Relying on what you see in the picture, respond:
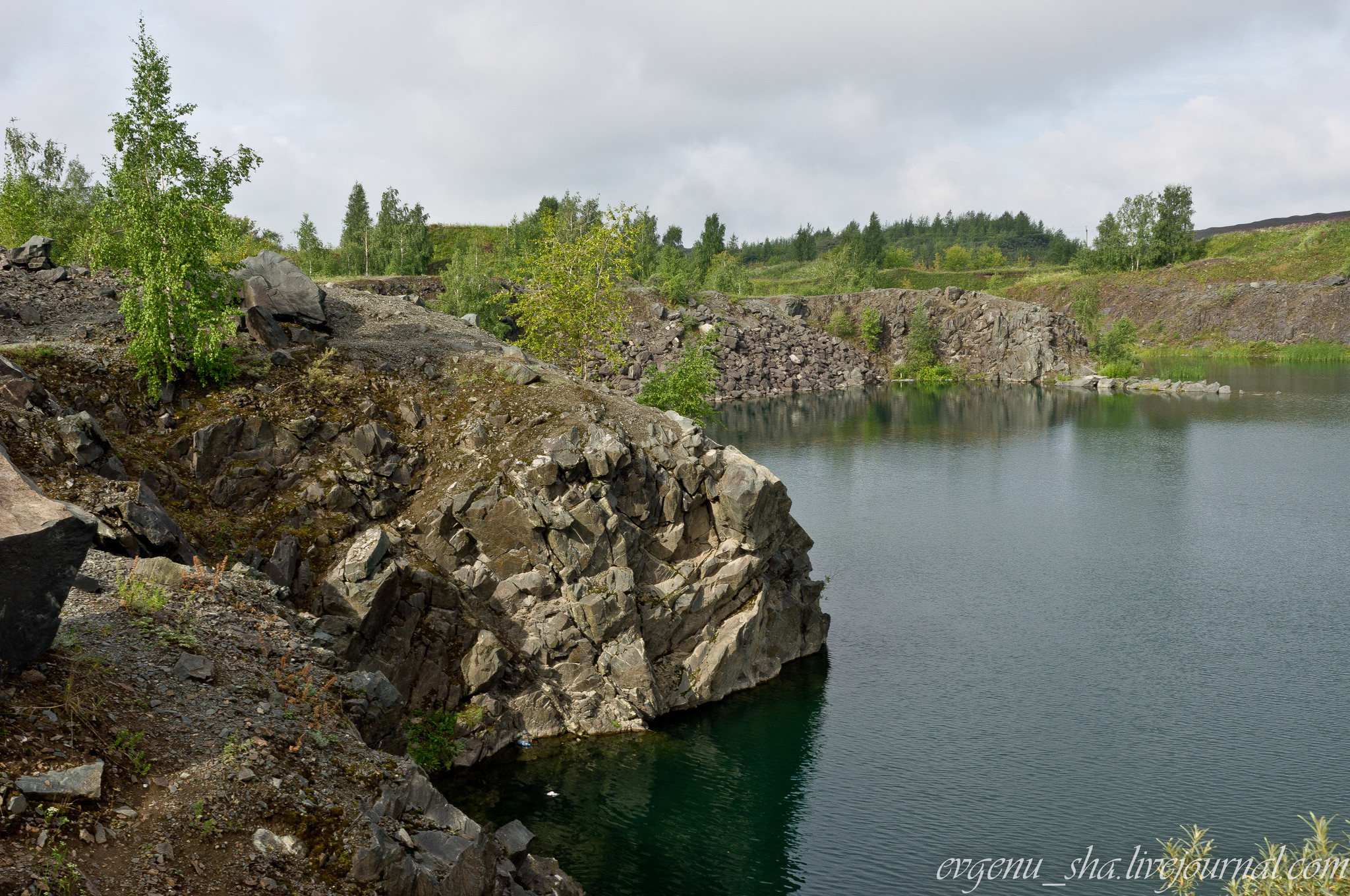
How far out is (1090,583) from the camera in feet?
148

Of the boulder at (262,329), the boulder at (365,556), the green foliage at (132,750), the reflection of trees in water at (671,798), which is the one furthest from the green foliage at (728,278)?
the green foliage at (132,750)

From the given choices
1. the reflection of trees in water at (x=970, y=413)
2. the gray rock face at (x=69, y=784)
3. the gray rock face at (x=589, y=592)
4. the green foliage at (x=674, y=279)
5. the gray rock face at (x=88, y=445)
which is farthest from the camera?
the green foliage at (x=674, y=279)

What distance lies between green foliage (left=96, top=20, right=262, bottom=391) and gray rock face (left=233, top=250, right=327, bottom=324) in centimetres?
376

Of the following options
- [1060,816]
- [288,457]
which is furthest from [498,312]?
[1060,816]

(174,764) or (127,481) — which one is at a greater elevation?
(127,481)

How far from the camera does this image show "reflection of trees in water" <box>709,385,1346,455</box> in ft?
301

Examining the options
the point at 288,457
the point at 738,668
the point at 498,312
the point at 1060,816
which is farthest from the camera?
the point at 498,312

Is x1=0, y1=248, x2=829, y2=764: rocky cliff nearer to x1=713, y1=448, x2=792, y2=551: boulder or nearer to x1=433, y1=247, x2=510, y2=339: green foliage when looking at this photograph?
x1=713, y1=448, x2=792, y2=551: boulder

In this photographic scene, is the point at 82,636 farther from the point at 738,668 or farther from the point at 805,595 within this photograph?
the point at 805,595

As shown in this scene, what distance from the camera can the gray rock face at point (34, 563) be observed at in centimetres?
1391

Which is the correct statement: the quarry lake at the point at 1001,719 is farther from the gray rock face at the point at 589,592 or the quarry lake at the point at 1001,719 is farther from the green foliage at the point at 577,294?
the green foliage at the point at 577,294

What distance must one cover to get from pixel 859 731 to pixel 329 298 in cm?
3222

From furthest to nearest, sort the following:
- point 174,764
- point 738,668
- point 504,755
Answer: point 738,668
point 504,755
point 174,764

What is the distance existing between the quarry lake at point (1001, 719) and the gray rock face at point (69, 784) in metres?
13.8
